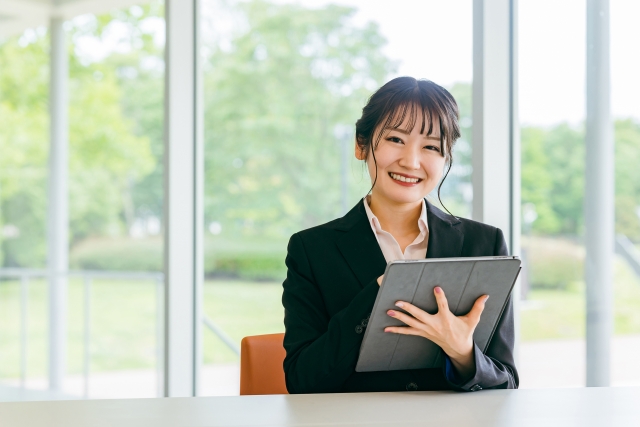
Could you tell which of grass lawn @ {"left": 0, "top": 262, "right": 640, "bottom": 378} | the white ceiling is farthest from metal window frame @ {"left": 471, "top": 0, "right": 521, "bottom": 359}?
grass lawn @ {"left": 0, "top": 262, "right": 640, "bottom": 378}

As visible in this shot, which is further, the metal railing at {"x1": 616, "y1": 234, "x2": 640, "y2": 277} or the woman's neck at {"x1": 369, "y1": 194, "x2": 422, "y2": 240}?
the metal railing at {"x1": 616, "y1": 234, "x2": 640, "y2": 277}

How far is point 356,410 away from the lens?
99 cm

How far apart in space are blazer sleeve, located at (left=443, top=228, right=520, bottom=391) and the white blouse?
0.51ft

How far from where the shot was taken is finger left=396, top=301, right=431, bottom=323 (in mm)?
1030

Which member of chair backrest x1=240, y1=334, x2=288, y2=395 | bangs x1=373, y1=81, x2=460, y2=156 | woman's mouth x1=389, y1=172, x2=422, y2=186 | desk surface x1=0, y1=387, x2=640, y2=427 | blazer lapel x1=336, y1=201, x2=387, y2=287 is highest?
bangs x1=373, y1=81, x2=460, y2=156

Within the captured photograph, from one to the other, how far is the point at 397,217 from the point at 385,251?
0.26ft

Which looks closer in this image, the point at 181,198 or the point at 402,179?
the point at 402,179

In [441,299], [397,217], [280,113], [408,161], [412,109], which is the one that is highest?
[280,113]

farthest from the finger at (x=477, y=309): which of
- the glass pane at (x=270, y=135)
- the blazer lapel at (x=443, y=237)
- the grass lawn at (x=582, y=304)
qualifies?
the glass pane at (x=270, y=135)

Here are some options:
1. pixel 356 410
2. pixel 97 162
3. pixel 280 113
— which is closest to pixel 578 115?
pixel 356 410

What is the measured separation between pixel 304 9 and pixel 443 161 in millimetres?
5294

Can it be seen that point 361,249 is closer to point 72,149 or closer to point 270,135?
point 270,135

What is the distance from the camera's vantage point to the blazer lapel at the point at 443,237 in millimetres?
1331

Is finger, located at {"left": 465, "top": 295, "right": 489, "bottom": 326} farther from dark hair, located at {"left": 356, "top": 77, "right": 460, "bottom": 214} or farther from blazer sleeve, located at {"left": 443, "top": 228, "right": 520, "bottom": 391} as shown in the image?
dark hair, located at {"left": 356, "top": 77, "right": 460, "bottom": 214}
